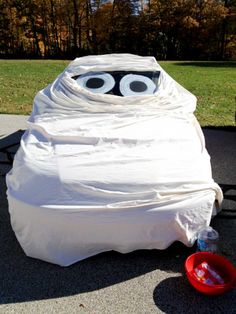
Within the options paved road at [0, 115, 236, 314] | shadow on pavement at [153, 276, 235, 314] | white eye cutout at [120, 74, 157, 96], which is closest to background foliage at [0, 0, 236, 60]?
white eye cutout at [120, 74, 157, 96]

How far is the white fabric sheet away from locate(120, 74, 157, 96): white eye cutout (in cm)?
82

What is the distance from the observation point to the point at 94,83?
450 cm

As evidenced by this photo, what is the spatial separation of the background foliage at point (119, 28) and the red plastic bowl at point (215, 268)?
3406 cm

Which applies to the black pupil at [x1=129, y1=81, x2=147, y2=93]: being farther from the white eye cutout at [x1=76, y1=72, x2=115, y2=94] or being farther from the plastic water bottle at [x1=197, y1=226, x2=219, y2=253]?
Result: the plastic water bottle at [x1=197, y1=226, x2=219, y2=253]

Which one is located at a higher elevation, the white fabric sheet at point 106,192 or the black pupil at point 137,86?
the black pupil at point 137,86

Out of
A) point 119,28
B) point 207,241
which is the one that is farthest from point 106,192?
point 119,28

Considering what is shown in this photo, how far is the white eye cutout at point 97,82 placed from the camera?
4.40m

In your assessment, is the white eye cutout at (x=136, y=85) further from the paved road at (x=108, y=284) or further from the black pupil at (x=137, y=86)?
the paved road at (x=108, y=284)

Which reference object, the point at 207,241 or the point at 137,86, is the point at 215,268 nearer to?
the point at 207,241

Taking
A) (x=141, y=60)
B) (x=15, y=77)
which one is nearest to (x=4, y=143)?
(x=141, y=60)

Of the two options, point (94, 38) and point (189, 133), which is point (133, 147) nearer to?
point (189, 133)

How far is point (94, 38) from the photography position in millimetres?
38594

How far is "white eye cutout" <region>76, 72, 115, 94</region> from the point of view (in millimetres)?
4398

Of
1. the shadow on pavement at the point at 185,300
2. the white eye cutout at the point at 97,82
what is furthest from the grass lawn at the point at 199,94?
the shadow on pavement at the point at 185,300
